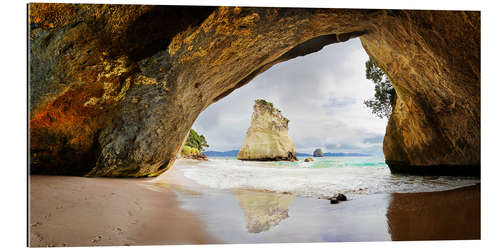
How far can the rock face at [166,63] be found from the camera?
2812mm

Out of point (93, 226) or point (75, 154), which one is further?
point (75, 154)

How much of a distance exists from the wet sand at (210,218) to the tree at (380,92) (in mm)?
1998

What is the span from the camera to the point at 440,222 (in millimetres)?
2875

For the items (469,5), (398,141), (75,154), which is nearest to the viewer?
(469,5)

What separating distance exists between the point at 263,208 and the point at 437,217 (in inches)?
83.2

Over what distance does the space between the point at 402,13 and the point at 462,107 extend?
2.31 metres

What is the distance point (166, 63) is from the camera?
3459 millimetres

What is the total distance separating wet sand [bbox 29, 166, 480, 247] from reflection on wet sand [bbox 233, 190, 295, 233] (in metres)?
0.01

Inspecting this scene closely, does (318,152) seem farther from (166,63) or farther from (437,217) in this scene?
(166,63)

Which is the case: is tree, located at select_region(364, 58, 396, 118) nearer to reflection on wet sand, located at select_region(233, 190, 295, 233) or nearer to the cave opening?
the cave opening

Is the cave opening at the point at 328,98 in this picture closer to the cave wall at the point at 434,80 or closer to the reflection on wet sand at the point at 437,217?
the cave wall at the point at 434,80

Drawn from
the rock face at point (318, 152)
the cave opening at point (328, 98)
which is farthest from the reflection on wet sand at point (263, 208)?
the cave opening at point (328, 98)
